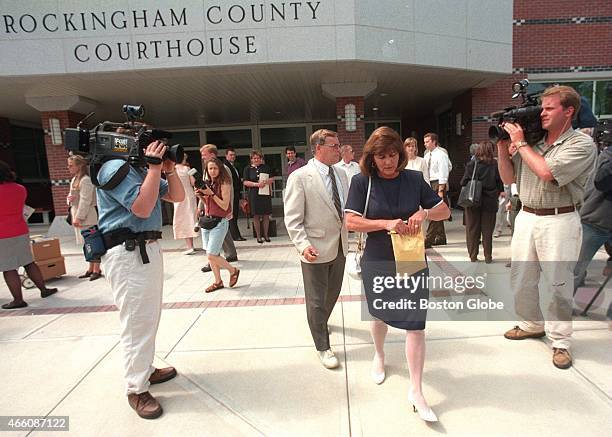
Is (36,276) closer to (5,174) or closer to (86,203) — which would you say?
(86,203)

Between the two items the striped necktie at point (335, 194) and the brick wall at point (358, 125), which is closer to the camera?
the striped necktie at point (335, 194)

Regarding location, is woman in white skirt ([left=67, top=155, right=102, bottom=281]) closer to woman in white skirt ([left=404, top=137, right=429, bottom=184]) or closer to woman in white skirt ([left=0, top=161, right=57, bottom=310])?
woman in white skirt ([left=0, top=161, right=57, bottom=310])

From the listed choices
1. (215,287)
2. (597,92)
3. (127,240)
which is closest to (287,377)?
(127,240)

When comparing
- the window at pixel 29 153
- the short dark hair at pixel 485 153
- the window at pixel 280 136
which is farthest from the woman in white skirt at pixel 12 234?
the window at pixel 29 153

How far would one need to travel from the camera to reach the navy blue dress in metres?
2.40

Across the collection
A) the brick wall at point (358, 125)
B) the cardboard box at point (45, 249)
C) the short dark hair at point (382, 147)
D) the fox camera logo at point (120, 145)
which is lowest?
the cardboard box at point (45, 249)

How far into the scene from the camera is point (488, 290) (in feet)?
14.9

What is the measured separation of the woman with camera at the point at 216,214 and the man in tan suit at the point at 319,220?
222 cm

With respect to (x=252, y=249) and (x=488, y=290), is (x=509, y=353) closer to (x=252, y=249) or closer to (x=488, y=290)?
(x=488, y=290)

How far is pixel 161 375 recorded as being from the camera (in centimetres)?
288

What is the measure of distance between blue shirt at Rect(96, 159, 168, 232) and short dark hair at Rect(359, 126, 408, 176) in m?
1.45

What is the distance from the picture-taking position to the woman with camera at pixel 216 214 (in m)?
4.96

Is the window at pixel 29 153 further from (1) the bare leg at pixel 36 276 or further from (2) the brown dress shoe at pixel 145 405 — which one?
(2) the brown dress shoe at pixel 145 405

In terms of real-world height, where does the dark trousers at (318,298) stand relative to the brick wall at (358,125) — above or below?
below
